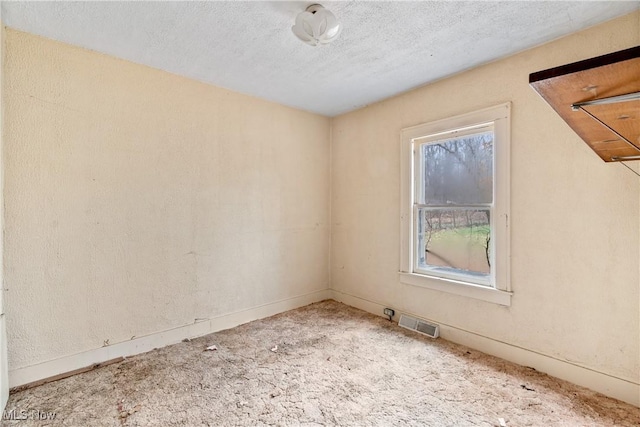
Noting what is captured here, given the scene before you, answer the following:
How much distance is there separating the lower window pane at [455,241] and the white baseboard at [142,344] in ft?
5.31

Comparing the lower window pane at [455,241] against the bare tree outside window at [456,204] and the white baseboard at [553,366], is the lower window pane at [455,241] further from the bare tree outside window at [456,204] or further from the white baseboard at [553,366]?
the white baseboard at [553,366]

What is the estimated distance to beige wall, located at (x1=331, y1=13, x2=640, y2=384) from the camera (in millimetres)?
1828

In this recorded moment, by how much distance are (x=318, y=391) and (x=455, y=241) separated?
1776 mm

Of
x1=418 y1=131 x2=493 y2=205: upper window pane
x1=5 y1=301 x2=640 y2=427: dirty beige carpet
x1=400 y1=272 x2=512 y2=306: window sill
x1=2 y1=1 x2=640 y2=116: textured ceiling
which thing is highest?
x1=2 y1=1 x2=640 y2=116: textured ceiling

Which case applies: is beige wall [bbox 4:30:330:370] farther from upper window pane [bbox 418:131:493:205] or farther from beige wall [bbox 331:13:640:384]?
beige wall [bbox 331:13:640:384]

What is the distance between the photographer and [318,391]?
1924mm

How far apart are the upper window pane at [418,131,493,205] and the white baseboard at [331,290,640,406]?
1.16 m

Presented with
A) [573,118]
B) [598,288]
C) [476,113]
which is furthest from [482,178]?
[573,118]

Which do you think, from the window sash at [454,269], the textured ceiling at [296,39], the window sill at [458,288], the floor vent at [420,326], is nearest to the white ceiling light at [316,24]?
the textured ceiling at [296,39]

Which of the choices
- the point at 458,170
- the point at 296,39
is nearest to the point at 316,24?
the point at 296,39

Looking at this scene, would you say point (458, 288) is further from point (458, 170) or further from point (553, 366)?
point (458, 170)

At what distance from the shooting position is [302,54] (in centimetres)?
224

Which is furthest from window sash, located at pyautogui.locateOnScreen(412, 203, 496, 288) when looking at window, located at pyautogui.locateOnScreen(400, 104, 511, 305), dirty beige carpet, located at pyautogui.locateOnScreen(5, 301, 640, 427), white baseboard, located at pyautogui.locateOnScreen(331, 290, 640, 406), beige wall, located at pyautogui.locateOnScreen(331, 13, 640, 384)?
dirty beige carpet, located at pyautogui.locateOnScreen(5, 301, 640, 427)

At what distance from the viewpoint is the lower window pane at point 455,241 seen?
2.52 meters
